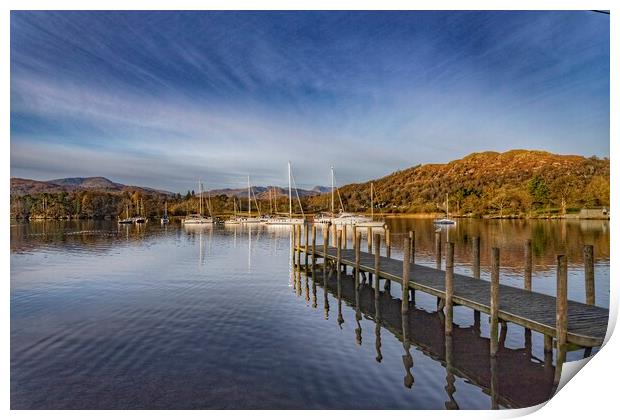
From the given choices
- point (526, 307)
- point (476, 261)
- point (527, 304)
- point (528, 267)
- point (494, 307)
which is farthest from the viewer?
point (476, 261)

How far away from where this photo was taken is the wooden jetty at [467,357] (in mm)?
6348

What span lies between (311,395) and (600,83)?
1032 cm

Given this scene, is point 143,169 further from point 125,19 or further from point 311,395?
point 311,395

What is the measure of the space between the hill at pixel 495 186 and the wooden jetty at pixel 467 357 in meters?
37.6

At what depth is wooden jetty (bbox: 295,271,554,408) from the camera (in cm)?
635

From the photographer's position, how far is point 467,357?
764 cm

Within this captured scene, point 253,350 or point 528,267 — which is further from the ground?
point 528,267

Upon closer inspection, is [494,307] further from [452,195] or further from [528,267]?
[452,195]

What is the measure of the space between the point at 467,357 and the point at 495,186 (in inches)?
3139

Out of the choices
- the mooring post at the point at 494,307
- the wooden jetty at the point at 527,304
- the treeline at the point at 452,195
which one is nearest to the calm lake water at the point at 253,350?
the mooring post at the point at 494,307

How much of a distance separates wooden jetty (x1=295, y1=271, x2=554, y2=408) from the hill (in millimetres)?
37572

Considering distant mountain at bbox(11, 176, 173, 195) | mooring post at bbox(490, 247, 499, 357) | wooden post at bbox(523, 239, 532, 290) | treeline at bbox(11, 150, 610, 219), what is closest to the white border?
mooring post at bbox(490, 247, 499, 357)
